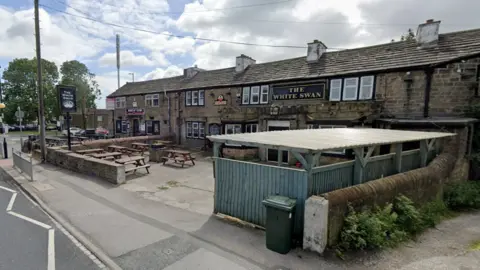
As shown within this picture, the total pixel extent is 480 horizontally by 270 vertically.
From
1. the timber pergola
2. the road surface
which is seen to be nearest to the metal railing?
the road surface

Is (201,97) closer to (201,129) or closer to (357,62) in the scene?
(201,129)

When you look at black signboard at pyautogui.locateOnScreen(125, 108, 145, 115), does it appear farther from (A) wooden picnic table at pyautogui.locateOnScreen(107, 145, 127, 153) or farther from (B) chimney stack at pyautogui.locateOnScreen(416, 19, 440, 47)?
(B) chimney stack at pyautogui.locateOnScreen(416, 19, 440, 47)

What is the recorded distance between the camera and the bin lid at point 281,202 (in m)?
4.79

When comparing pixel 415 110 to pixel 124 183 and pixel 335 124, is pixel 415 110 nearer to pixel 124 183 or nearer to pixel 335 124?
pixel 335 124

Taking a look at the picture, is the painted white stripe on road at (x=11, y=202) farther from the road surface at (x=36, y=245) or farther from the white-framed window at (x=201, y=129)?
the white-framed window at (x=201, y=129)

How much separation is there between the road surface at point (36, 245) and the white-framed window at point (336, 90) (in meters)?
13.9

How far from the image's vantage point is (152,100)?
26016mm

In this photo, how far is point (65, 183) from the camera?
9.96 m

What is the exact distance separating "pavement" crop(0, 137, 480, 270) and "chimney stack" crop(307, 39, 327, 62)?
12016 mm

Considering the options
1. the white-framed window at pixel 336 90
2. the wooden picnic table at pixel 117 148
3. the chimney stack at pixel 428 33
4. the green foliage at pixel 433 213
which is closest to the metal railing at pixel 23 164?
the wooden picnic table at pixel 117 148

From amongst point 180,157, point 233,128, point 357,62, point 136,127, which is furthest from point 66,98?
point 357,62

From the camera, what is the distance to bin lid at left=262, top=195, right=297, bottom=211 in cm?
479

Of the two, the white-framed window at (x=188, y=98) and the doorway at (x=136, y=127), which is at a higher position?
the white-framed window at (x=188, y=98)

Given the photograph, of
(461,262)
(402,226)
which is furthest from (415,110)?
(461,262)
